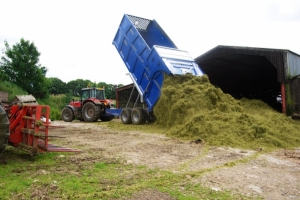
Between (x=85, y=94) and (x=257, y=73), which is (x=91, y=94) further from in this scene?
(x=257, y=73)

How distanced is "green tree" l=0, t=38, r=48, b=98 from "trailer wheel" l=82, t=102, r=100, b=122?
11.7 metres

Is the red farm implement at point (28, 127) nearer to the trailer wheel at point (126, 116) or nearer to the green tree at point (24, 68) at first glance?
the trailer wheel at point (126, 116)

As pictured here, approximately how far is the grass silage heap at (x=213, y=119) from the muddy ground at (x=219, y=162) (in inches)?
21.2

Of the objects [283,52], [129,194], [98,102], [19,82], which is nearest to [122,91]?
[98,102]

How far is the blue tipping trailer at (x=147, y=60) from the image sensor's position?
995cm

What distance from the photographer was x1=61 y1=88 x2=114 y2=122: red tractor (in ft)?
44.7

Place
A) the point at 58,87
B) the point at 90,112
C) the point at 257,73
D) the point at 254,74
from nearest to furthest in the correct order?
the point at 90,112 < the point at 257,73 < the point at 254,74 < the point at 58,87

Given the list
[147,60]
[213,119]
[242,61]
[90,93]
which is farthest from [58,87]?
[213,119]

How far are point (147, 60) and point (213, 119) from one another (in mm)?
3660

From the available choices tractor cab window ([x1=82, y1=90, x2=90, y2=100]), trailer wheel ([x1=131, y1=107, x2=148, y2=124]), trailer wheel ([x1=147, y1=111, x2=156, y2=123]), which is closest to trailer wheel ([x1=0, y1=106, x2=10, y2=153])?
trailer wheel ([x1=131, y1=107, x2=148, y2=124])

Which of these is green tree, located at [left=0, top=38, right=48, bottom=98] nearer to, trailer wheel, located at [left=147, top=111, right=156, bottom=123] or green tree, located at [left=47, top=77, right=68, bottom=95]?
trailer wheel, located at [left=147, top=111, right=156, bottom=123]

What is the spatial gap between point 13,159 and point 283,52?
9.42 m

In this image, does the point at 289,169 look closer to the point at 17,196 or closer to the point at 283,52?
the point at 17,196

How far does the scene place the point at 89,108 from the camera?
14.0 metres
